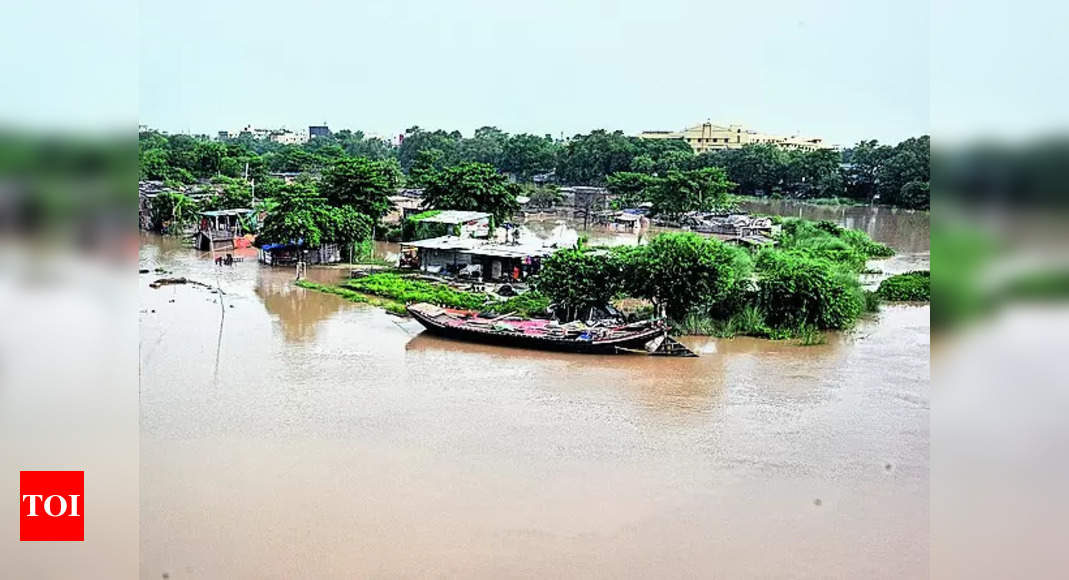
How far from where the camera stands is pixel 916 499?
14.1 feet

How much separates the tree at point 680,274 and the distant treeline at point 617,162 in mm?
9968

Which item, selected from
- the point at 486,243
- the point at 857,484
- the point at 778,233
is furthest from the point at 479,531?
the point at 778,233

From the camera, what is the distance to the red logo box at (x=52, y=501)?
2.14 metres

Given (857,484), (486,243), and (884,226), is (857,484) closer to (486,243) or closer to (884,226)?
(486,243)

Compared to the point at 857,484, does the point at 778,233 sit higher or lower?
higher

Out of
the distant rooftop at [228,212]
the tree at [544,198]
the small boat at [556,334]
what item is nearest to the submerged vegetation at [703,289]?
the small boat at [556,334]

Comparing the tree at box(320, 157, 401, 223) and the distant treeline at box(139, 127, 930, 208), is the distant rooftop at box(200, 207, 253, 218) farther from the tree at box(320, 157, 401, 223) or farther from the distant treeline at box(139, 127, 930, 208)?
the distant treeline at box(139, 127, 930, 208)

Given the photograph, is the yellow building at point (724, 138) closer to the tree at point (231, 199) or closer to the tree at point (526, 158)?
the tree at point (526, 158)

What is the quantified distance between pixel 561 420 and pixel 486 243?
215 inches

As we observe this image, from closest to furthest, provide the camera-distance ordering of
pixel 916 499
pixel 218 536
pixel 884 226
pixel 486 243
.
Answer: pixel 218 536 → pixel 916 499 → pixel 486 243 → pixel 884 226

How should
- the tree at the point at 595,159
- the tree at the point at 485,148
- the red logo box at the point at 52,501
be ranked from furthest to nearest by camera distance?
the tree at the point at 485,148 < the tree at the point at 595,159 < the red logo box at the point at 52,501

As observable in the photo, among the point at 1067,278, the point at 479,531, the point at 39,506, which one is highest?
the point at 1067,278

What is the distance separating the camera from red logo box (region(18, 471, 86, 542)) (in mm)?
2139

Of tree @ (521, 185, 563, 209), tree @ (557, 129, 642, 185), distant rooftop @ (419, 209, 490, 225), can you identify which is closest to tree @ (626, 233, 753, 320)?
distant rooftop @ (419, 209, 490, 225)
